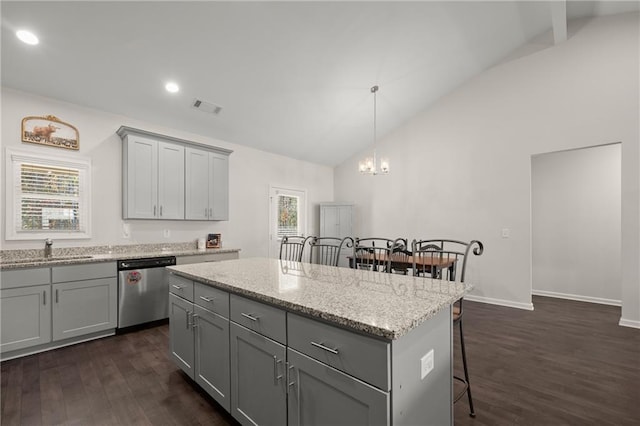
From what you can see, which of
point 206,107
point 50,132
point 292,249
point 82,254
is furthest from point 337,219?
point 50,132

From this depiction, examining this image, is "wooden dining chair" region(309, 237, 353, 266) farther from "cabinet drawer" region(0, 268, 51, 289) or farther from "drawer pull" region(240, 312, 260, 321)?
"cabinet drawer" region(0, 268, 51, 289)

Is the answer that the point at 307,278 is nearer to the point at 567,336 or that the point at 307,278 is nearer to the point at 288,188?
the point at 567,336

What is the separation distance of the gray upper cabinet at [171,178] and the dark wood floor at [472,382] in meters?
1.56

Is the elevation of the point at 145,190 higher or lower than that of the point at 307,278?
higher

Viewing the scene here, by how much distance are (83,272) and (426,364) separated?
3.40 m

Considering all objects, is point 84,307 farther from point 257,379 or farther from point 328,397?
point 328,397

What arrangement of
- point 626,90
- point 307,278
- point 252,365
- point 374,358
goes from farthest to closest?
point 626,90, point 307,278, point 252,365, point 374,358

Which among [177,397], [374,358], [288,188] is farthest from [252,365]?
[288,188]

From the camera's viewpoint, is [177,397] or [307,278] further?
[177,397]

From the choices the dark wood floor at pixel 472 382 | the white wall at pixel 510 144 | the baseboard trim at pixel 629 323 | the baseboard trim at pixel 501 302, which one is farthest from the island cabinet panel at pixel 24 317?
the baseboard trim at pixel 629 323

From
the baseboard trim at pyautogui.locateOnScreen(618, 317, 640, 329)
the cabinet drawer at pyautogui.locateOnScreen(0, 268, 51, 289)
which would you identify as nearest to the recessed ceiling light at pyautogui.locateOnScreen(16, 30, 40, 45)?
the cabinet drawer at pyautogui.locateOnScreen(0, 268, 51, 289)

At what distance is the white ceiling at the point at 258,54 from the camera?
2.68 m

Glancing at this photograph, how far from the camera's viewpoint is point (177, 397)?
2057 millimetres

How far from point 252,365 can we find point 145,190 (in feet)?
10.1
